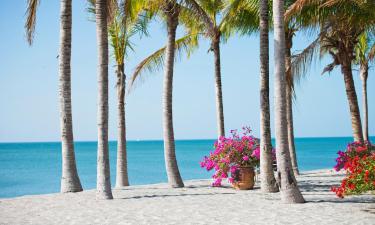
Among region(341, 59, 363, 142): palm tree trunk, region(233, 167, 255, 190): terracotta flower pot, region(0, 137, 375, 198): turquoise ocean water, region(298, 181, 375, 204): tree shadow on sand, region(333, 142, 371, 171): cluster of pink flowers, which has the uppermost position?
region(341, 59, 363, 142): palm tree trunk

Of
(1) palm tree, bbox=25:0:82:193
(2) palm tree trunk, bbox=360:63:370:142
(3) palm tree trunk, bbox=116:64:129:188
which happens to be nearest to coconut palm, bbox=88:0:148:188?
(3) palm tree trunk, bbox=116:64:129:188

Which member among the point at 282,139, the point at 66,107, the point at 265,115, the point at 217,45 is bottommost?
the point at 282,139

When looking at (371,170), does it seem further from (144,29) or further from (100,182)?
(144,29)

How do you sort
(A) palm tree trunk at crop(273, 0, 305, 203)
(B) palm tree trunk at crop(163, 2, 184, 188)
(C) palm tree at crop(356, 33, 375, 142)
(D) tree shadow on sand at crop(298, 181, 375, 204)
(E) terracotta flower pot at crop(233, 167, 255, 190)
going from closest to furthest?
(A) palm tree trunk at crop(273, 0, 305, 203) → (D) tree shadow on sand at crop(298, 181, 375, 204) → (E) terracotta flower pot at crop(233, 167, 255, 190) → (B) palm tree trunk at crop(163, 2, 184, 188) → (C) palm tree at crop(356, 33, 375, 142)

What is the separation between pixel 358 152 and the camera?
13.1 meters

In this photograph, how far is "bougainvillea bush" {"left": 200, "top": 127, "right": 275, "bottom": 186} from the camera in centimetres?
1414

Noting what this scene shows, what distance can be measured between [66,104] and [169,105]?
10.1 feet

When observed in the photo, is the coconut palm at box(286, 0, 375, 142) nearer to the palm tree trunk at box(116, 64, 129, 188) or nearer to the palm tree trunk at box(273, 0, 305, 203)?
the palm tree trunk at box(273, 0, 305, 203)

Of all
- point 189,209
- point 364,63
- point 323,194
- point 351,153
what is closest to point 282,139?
point 189,209

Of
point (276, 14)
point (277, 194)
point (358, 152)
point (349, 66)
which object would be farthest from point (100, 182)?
point (349, 66)

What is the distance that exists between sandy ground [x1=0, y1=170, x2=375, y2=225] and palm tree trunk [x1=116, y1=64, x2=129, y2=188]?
3406 mm

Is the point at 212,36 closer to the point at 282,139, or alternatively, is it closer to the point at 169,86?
the point at 169,86

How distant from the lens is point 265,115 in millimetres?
12617

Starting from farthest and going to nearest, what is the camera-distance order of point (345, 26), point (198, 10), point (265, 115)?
point (345, 26) < point (198, 10) < point (265, 115)
